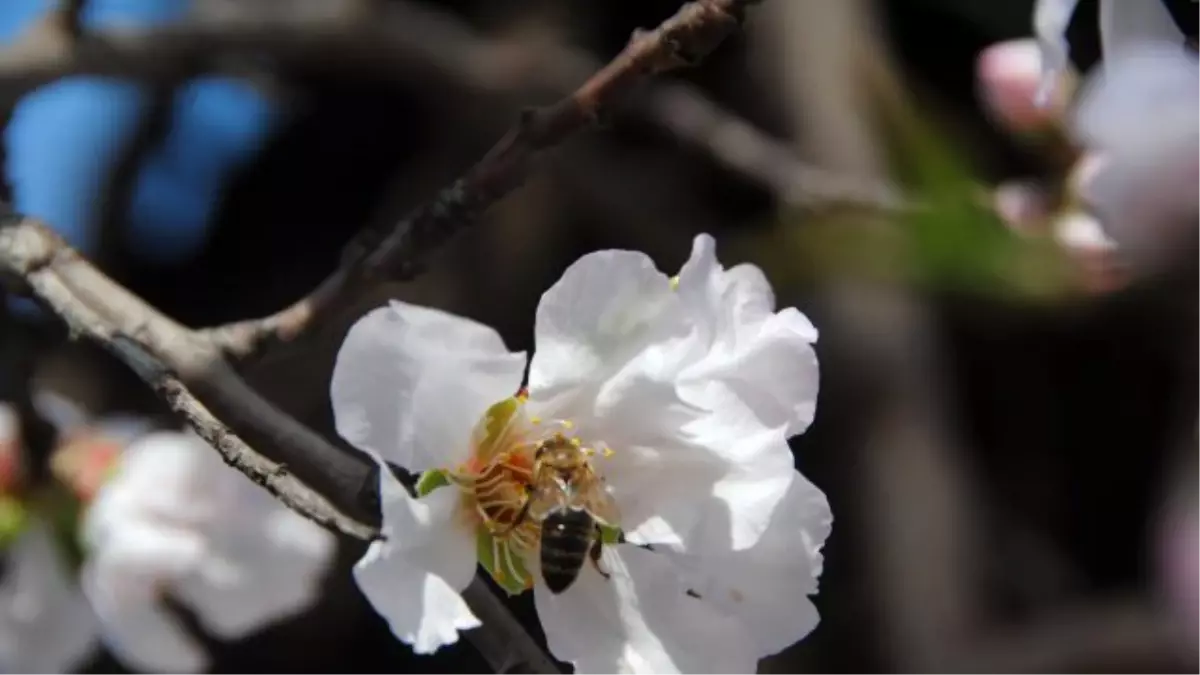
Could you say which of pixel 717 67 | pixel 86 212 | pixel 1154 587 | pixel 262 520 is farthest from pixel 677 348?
pixel 717 67

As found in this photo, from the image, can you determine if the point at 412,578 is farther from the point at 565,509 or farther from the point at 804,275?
the point at 804,275

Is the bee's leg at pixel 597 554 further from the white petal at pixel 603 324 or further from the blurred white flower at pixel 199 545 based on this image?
the blurred white flower at pixel 199 545

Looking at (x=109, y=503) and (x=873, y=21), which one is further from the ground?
(x=873, y=21)

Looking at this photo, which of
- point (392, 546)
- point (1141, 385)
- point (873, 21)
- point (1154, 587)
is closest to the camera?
point (392, 546)

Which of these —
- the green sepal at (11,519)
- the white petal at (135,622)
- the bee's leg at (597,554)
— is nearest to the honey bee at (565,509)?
the bee's leg at (597,554)

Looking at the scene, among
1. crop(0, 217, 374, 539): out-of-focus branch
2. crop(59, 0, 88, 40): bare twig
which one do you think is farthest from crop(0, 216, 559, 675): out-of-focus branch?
crop(59, 0, 88, 40): bare twig

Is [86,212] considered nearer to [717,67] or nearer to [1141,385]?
[717,67]

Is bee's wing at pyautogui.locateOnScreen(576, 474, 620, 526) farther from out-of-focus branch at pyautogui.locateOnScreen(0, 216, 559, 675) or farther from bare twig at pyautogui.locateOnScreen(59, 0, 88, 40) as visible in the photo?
bare twig at pyautogui.locateOnScreen(59, 0, 88, 40)
